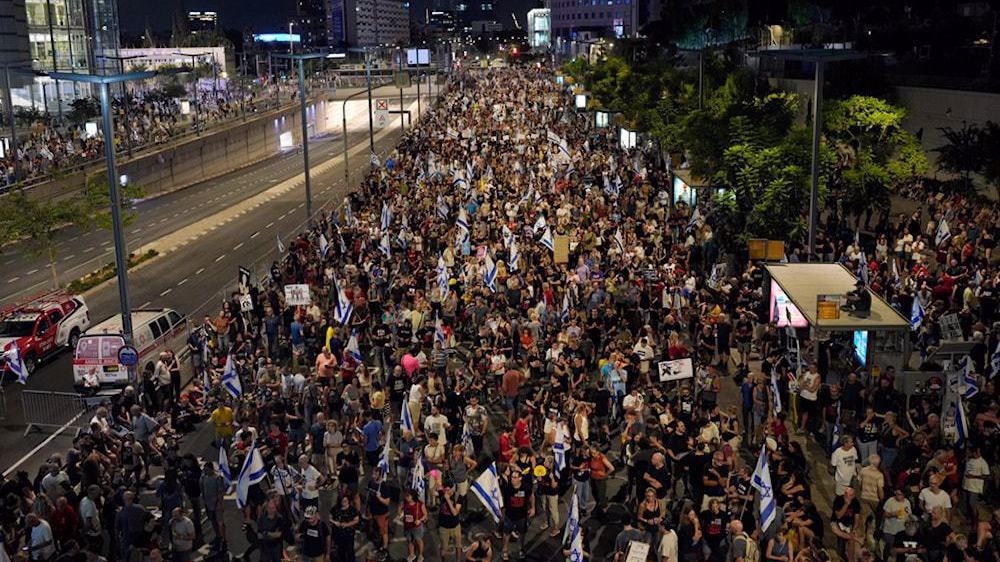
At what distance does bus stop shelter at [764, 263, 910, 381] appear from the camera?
1845 cm

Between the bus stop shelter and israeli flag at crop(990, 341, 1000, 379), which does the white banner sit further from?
israeli flag at crop(990, 341, 1000, 379)

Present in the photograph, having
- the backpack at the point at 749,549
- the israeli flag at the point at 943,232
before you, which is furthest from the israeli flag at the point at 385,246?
the backpack at the point at 749,549

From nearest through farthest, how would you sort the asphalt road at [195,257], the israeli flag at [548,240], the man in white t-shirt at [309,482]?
the man in white t-shirt at [309,482] < the asphalt road at [195,257] < the israeli flag at [548,240]

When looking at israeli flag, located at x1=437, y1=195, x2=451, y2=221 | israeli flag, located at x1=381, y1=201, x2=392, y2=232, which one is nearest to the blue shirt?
israeli flag, located at x1=381, y1=201, x2=392, y2=232

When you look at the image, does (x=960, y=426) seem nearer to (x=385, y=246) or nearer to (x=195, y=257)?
(x=385, y=246)

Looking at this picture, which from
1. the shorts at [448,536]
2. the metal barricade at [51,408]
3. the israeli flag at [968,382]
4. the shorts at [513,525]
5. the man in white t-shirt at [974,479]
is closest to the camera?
the shorts at [448,536]

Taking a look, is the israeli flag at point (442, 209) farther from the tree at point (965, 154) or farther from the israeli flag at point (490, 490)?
the israeli flag at point (490, 490)

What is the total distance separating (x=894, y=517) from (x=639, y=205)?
80.4ft

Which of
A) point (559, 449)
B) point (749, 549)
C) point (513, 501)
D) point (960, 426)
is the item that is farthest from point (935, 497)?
point (513, 501)

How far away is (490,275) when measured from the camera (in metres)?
26.3

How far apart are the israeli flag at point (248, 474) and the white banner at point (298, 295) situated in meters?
10.4

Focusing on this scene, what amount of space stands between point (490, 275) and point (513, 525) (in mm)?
11961

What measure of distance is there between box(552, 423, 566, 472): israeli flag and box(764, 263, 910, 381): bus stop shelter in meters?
5.77

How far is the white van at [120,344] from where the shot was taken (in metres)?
23.3
